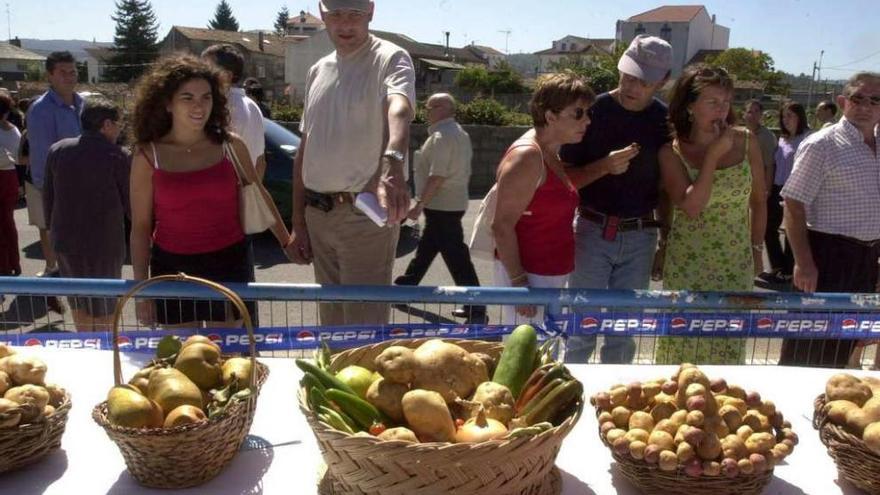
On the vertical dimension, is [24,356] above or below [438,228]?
above

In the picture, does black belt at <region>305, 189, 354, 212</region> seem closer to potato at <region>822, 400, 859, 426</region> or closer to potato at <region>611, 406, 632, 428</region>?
potato at <region>611, 406, 632, 428</region>

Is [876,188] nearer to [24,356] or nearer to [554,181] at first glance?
[554,181]

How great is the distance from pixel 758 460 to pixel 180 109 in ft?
9.04

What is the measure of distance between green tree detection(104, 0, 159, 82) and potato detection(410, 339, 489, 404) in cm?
7400

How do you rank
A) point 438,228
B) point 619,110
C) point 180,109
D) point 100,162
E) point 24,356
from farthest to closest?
point 438,228, point 100,162, point 619,110, point 180,109, point 24,356

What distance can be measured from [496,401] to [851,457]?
920 mm

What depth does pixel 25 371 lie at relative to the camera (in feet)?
6.55

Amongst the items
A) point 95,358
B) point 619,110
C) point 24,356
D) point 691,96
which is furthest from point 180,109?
point 691,96

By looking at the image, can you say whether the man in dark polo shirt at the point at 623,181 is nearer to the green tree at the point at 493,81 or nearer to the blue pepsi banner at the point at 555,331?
the blue pepsi banner at the point at 555,331

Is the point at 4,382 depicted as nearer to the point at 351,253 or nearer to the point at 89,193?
the point at 351,253

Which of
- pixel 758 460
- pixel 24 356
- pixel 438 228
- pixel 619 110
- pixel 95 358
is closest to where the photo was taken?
pixel 758 460

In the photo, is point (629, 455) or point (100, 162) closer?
point (629, 455)

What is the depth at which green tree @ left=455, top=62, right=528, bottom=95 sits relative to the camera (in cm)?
4941

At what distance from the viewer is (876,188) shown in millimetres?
3930
